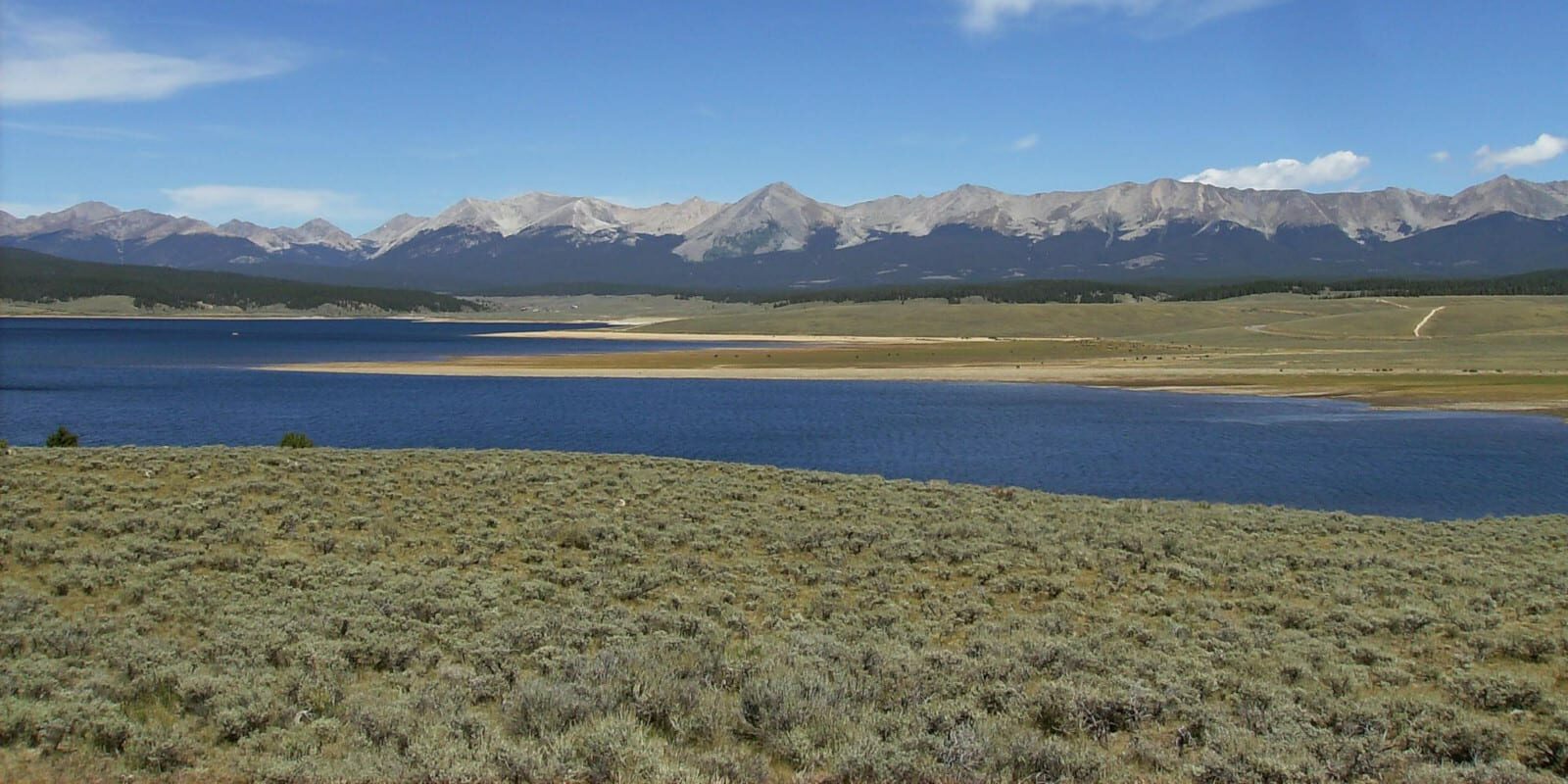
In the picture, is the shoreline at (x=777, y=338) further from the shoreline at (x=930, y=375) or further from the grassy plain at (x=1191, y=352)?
the shoreline at (x=930, y=375)

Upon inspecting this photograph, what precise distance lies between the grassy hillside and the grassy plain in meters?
51.7

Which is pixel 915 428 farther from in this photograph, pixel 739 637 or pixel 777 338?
pixel 777 338

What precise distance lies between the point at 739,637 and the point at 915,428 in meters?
41.5

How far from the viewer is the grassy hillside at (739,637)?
909 centimetres

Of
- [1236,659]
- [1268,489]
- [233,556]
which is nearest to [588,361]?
[1268,489]

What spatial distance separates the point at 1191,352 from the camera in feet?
353

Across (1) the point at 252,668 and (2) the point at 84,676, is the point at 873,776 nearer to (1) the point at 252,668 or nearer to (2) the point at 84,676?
(1) the point at 252,668

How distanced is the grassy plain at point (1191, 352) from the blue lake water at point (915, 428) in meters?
8.27

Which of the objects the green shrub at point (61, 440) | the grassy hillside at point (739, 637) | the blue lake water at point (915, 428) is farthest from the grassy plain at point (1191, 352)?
the green shrub at point (61, 440)

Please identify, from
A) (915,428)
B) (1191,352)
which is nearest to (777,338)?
(1191,352)

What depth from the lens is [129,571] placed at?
15.3 m

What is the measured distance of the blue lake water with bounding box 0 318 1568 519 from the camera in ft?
121

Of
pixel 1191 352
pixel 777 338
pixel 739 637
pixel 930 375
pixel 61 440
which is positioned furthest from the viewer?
pixel 777 338

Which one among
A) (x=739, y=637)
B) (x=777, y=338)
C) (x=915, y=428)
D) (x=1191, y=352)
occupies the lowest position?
(x=915, y=428)
